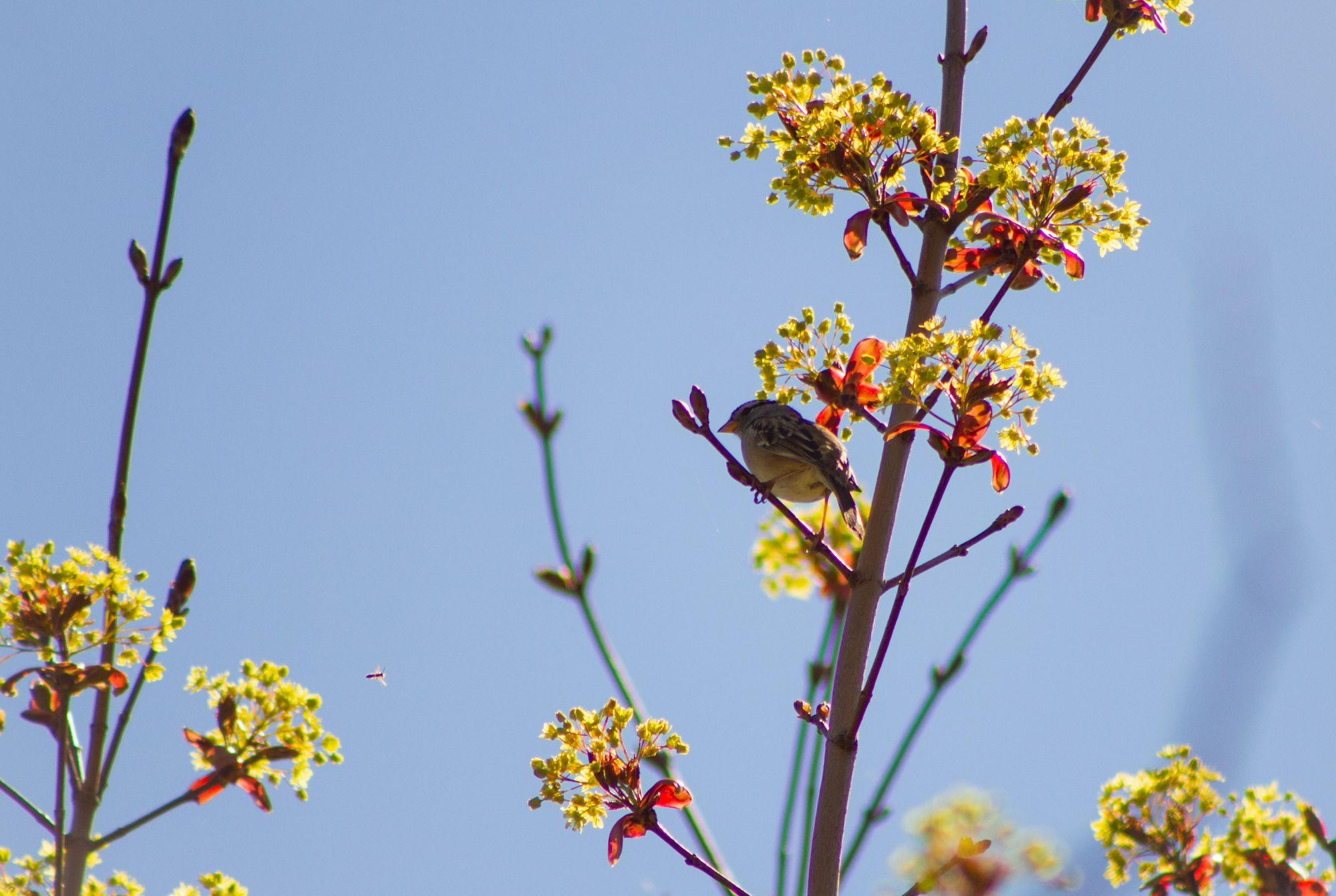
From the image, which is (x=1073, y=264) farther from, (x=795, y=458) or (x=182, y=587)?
(x=182, y=587)

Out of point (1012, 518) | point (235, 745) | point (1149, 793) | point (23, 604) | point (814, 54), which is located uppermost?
point (814, 54)

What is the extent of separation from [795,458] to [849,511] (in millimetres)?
690

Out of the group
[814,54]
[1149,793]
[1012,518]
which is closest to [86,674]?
[1012,518]

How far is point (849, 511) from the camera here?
5.07 m

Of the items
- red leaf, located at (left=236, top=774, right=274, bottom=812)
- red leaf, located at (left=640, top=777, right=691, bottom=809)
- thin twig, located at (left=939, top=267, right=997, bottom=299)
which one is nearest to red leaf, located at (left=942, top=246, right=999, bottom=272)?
thin twig, located at (left=939, top=267, right=997, bottom=299)

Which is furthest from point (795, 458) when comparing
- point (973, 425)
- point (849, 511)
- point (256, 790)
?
point (256, 790)

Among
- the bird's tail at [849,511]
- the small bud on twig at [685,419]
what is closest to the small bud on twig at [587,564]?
the small bud on twig at [685,419]

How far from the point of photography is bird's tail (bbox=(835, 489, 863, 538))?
5.03 metres

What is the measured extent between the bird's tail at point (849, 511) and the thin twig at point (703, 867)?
5.62 ft

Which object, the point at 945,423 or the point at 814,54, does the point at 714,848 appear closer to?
the point at 945,423

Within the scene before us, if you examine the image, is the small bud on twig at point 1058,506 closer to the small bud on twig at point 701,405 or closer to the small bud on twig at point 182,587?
the small bud on twig at point 701,405

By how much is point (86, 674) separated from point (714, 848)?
1.88 metres

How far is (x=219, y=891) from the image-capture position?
3.95 m

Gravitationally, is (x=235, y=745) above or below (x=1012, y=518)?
above
